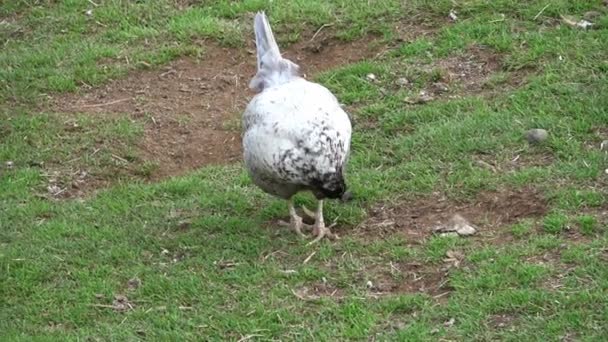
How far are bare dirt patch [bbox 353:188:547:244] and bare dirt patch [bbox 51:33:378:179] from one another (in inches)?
63.0

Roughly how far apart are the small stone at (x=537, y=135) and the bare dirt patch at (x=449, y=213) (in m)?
0.64

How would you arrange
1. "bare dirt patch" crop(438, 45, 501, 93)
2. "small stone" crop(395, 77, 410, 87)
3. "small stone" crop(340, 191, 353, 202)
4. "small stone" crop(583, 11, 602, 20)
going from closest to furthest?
Result: "small stone" crop(340, 191, 353, 202)
"bare dirt patch" crop(438, 45, 501, 93)
"small stone" crop(395, 77, 410, 87)
"small stone" crop(583, 11, 602, 20)

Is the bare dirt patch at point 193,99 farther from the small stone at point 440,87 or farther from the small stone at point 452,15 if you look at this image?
the small stone at point 440,87

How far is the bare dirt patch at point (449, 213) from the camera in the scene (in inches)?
270

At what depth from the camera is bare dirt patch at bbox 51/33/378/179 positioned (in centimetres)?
844

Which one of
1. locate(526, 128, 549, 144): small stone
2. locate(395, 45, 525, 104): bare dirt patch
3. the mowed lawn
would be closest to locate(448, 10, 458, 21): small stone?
the mowed lawn

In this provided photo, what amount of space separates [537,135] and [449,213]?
1.01m

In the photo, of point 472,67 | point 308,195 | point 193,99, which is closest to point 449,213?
point 308,195

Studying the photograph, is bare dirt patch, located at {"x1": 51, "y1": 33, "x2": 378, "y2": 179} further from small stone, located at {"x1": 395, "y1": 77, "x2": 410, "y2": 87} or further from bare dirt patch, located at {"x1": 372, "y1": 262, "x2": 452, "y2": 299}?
bare dirt patch, located at {"x1": 372, "y1": 262, "x2": 452, "y2": 299}

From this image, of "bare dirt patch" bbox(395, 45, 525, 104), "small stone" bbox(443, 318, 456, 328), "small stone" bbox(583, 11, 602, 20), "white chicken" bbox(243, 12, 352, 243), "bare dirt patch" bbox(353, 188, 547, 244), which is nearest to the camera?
"small stone" bbox(443, 318, 456, 328)

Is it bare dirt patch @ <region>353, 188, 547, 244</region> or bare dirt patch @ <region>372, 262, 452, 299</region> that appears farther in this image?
bare dirt patch @ <region>353, 188, 547, 244</region>

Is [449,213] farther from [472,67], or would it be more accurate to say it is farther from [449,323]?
[472,67]

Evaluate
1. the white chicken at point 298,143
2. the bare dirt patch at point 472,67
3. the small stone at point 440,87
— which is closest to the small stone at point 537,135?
the bare dirt patch at point 472,67

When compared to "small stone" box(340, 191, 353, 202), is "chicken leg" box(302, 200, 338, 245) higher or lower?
higher
